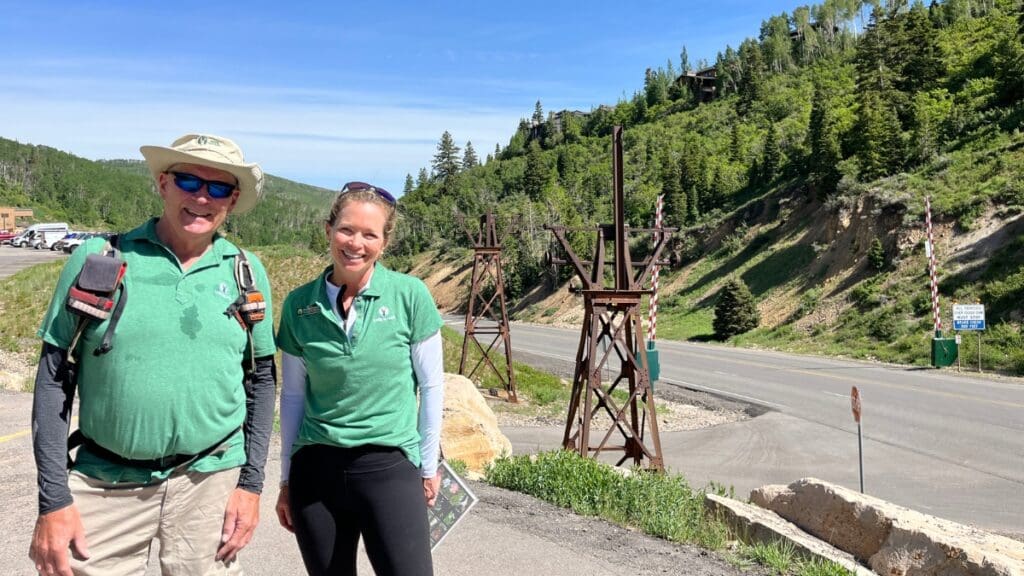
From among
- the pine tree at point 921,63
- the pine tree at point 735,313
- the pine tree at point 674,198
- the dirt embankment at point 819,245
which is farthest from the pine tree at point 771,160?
the pine tree at point 735,313

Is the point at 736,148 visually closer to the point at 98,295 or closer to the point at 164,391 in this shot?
the point at 164,391

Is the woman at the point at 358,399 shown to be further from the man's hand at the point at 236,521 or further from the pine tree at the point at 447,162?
the pine tree at the point at 447,162

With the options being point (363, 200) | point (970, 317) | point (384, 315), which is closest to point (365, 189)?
point (363, 200)

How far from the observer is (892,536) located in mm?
5633

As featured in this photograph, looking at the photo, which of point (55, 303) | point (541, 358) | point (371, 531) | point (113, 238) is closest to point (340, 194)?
point (113, 238)

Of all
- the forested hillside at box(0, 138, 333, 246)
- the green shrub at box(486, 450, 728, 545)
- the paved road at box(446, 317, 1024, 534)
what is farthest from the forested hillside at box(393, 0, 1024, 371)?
the forested hillside at box(0, 138, 333, 246)

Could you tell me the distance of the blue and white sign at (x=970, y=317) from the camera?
20328mm

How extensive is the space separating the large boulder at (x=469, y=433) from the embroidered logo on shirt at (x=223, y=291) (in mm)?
6733

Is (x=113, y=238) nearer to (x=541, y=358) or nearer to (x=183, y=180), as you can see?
(x=183, y=180)

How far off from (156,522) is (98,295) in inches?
33.7

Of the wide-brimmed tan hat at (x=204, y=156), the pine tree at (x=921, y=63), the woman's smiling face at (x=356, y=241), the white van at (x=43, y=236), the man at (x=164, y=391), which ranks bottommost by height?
the man at (x=164, y=391)

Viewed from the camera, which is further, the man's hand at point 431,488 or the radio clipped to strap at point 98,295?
the man's hand at point 431,488

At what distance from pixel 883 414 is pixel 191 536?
16.3 metres

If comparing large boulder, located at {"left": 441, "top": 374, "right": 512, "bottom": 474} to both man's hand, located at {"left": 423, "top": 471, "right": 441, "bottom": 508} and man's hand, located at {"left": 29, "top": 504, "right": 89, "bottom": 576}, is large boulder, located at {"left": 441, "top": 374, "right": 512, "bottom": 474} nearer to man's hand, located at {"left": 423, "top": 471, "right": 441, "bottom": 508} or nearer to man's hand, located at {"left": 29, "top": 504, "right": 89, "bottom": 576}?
man's hand, located at {"left": 423, "top": 471, "right": 441, "bottom": 508}
